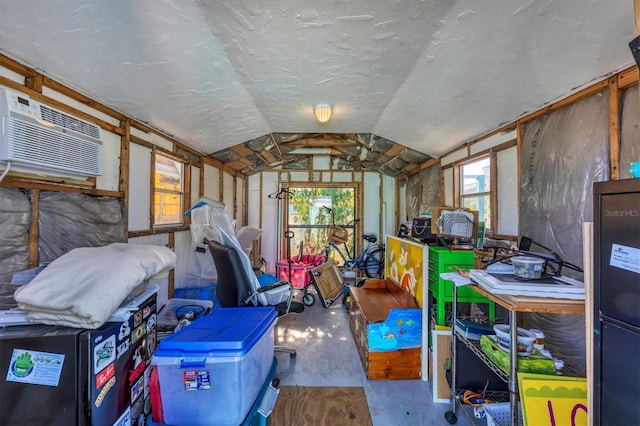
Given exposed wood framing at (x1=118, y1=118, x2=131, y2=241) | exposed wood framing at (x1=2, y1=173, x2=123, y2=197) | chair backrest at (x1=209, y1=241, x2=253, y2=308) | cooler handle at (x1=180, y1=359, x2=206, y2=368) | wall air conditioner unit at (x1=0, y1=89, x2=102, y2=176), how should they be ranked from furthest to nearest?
1. exposed wood framing at (x1=118, y1=118, x2=131, y2=241)
2. chair backrest at (x1=209, y1=241, x2=253, y2=308)
3. exposed wood framing at (x1=2, y1=173, x2=123, y2=197)
4. wall air conditioner unit at (x1=0, y1=89, x2=102, y2=176)
5. cooler handle at (x1=180, y1=359, x2=206, y2=368)

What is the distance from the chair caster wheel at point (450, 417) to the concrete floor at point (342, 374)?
0.03 metres

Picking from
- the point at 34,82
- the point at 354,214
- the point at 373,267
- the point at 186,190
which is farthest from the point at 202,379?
the point at 354,214

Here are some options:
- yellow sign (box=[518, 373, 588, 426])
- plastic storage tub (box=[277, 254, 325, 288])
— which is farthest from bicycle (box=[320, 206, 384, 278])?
yellow sign (box=[518, 373, 588, 426])

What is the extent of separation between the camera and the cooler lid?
1211 millimetres

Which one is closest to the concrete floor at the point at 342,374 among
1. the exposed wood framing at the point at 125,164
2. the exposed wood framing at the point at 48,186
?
the exposed wood framing at the point at 125,164

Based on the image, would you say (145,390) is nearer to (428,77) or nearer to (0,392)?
(0,392)

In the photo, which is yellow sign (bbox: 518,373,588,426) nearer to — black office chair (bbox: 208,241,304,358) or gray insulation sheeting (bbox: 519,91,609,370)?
gray insulation sheeting (bbox: 519,91,609,370)

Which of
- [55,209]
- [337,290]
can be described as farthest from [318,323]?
[55,209]

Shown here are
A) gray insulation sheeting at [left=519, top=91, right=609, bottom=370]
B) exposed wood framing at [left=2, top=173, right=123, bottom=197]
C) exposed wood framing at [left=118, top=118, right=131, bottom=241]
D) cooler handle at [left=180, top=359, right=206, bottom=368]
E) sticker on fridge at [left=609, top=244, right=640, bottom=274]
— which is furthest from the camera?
exposed wood framing at [left=118, top=118, right=131, bottom=241]

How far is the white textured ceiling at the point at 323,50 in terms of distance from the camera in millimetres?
1291

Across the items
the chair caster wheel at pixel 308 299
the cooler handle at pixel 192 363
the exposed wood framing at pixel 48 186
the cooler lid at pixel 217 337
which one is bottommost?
the chair caster wheel at pixel 308 299

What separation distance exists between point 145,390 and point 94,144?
167 cm

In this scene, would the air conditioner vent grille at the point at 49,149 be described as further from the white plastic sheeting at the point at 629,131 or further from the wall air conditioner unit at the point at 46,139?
the white plastic sheeting at the point at 629,131

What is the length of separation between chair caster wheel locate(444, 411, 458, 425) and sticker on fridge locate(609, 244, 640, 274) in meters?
1.42
